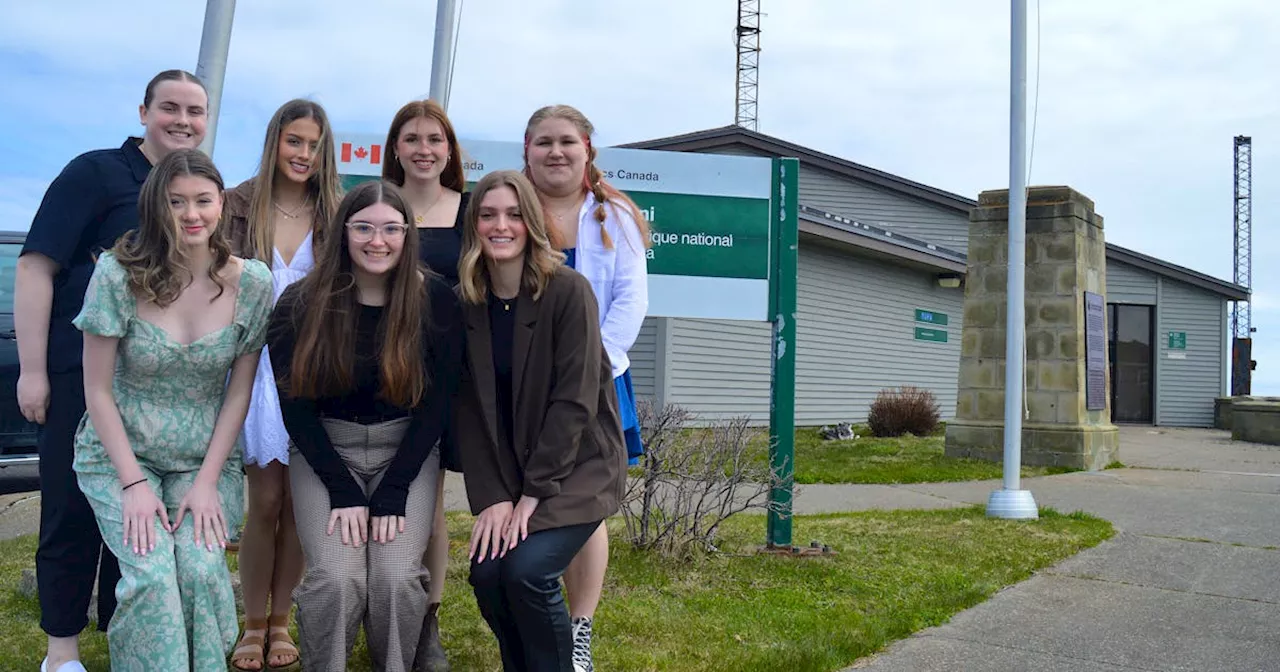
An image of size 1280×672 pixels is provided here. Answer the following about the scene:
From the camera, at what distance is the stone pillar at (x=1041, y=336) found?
447 inches

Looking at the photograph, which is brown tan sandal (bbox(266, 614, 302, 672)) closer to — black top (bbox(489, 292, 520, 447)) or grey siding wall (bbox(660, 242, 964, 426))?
black top (bbox(489, 292, 520, 447))

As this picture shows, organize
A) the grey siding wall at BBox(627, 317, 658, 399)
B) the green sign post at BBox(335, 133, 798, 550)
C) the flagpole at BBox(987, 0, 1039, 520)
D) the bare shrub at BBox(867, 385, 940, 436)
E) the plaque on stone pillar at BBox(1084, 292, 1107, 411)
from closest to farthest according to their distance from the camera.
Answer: the green sign post at BBox(335, 133, 798, 550) < the flagpole at BBox(987, 0, 1039, 520) < the plaque on stone pillar at BBox(1084, 292, 1107, 411) < the bare shrub at BBox(867, 385, 940, 436) < the grey siding wall at BBox(627, 317, 658, 399)

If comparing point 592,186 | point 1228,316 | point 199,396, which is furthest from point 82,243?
point 1228,316

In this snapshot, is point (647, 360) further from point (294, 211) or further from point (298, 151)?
point (298, 151)

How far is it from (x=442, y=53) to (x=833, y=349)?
13056 millimetres

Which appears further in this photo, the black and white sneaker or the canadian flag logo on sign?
the canadian flag logo on sign

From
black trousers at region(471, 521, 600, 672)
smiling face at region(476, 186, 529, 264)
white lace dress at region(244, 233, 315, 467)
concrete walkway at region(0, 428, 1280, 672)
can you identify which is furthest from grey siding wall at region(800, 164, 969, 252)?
black trousers at region(471, 521, 600, 672)

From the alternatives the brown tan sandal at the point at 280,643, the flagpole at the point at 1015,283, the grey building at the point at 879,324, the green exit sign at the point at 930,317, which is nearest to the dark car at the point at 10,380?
the brown tan sandal at the point at 280,643

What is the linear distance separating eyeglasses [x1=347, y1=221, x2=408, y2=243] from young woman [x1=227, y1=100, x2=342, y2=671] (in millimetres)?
447

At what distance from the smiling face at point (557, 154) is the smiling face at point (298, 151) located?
0.76 metres

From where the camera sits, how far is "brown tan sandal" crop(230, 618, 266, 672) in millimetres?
3660

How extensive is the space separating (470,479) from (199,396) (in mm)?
850

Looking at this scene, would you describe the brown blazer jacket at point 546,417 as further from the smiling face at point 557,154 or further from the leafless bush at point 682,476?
the leafless bush at point 682,476

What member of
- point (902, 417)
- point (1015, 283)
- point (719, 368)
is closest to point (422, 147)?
point (1015, 283)
